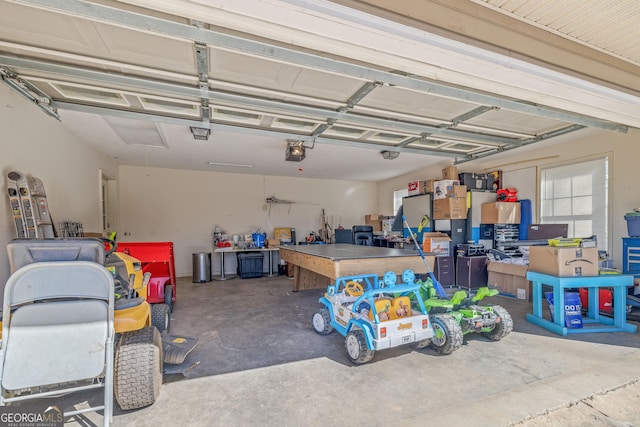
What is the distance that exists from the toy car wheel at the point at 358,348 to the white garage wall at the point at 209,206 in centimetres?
543

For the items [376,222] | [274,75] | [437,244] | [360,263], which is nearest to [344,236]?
[376,222]

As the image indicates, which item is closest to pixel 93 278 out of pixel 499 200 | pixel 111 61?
pixel 111 61

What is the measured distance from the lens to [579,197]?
4410 millimetres

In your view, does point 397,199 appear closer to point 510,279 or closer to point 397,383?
point 510,279

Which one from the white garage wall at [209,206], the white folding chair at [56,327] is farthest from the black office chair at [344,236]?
the white folding chair at [56,327]

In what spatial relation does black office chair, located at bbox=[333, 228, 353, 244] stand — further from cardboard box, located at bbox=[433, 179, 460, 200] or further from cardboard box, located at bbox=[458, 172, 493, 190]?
cardboard box, located at bbox=[458, 172, 493, 190]

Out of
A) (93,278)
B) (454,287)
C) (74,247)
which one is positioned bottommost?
(454,287)

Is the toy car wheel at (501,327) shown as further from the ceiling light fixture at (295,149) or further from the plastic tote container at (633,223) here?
the ceiling light fixture at (295,149)

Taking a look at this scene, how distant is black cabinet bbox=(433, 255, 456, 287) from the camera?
525 cm

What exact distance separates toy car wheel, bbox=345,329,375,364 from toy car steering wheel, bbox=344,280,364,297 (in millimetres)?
460

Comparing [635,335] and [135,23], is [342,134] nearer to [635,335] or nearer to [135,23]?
[135,23]

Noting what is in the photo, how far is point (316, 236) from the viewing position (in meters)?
8.00

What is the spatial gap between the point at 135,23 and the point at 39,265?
56.7 inches

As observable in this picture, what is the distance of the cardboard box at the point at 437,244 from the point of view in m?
5.34
